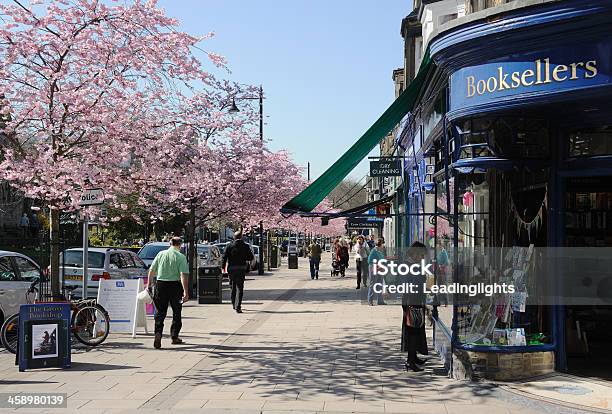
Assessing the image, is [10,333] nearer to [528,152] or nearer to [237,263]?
[237,263]

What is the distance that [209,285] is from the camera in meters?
20.1

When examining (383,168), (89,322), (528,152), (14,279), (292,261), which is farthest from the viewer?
(292,261)

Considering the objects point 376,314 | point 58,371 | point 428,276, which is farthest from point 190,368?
point 376,314

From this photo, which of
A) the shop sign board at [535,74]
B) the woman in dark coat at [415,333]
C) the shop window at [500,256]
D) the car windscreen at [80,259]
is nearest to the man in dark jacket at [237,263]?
the car windscreen at [80,259]

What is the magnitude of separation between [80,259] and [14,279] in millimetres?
4442

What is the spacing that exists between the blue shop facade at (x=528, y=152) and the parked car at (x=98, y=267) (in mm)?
9315

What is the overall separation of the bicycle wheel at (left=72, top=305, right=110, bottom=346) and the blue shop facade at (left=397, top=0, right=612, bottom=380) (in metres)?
5.37

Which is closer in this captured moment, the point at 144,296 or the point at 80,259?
the point at 144,296

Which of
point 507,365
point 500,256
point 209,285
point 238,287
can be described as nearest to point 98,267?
point 209,285

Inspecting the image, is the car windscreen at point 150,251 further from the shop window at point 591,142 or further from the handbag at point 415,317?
the shop window at point 591,142

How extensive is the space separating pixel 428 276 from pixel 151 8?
659 cm

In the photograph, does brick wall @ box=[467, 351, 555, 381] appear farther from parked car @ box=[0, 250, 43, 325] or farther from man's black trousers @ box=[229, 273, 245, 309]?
man's black trousers @ box=[229, 273, 245, 309]

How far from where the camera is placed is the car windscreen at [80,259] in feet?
57.1

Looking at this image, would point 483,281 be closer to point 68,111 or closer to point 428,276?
point 428,276
